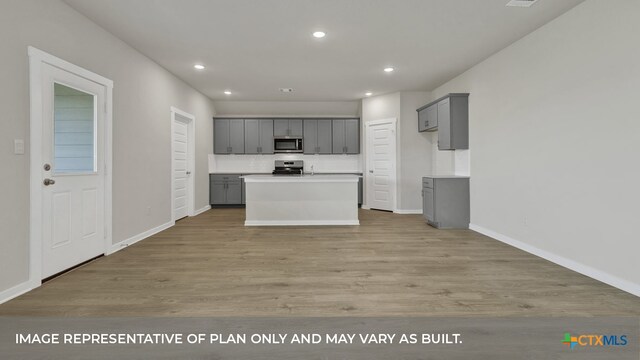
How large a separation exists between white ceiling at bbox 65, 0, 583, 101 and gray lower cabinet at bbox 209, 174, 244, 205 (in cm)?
273

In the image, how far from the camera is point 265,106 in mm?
8516

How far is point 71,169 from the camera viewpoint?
3.31 m

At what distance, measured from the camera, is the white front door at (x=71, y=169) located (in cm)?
298

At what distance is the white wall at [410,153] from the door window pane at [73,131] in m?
5.62

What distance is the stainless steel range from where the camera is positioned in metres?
8.41

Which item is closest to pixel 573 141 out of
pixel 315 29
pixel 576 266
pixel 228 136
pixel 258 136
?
pixel 576 266

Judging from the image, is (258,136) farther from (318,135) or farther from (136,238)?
(136,238)

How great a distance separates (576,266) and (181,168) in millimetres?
6427

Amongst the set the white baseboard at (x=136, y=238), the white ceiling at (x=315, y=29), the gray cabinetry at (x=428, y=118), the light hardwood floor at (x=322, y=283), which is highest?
the white ceiling at (x=315, y=29)

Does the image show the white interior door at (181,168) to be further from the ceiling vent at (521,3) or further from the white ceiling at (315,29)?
the ceiling vent at (521,3)

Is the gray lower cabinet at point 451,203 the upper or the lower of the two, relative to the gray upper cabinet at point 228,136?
lower

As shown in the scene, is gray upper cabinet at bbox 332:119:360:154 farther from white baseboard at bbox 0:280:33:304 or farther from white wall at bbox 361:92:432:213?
white baseboard at bbox 0:280:33:304

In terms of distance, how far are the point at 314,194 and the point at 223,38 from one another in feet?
9.68

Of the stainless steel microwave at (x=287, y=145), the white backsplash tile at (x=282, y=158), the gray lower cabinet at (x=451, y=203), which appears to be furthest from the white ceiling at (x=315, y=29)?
the white backsplash tile at (x=282, y=158)
